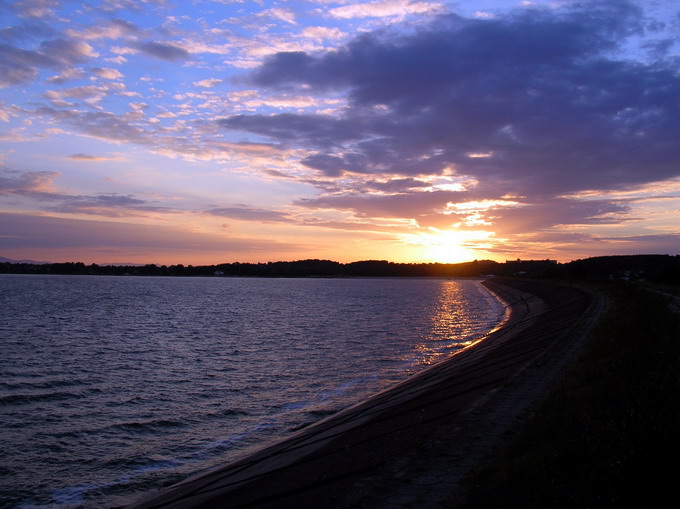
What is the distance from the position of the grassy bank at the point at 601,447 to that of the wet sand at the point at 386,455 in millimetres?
778

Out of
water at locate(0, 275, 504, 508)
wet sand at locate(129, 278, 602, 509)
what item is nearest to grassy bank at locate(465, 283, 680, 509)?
wet sand at locate(129, 278, 602, 509)

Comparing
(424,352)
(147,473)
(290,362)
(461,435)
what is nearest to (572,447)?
(461,435)

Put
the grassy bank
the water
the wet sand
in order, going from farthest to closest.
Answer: the water → the wet sand → the grassy bank

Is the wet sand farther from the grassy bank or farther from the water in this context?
the water

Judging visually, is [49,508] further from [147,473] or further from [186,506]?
[186,506]

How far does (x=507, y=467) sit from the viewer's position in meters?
7.36

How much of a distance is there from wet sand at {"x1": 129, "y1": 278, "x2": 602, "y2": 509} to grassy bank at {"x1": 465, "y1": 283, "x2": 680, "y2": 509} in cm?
78

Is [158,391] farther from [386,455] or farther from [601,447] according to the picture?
[601,447]

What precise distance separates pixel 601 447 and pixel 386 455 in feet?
14.3

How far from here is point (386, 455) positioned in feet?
32.5

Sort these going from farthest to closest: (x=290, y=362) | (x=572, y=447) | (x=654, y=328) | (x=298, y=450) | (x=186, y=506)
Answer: (x=290, y=362), (x=654, y=328), (x=298, y=450), (x=186, y=506), (x=572, y=447)

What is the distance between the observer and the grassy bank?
5625mm

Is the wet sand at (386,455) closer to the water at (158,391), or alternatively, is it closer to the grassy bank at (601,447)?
the grassy bank at (601,447)

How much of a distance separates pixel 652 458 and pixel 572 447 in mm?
1321
